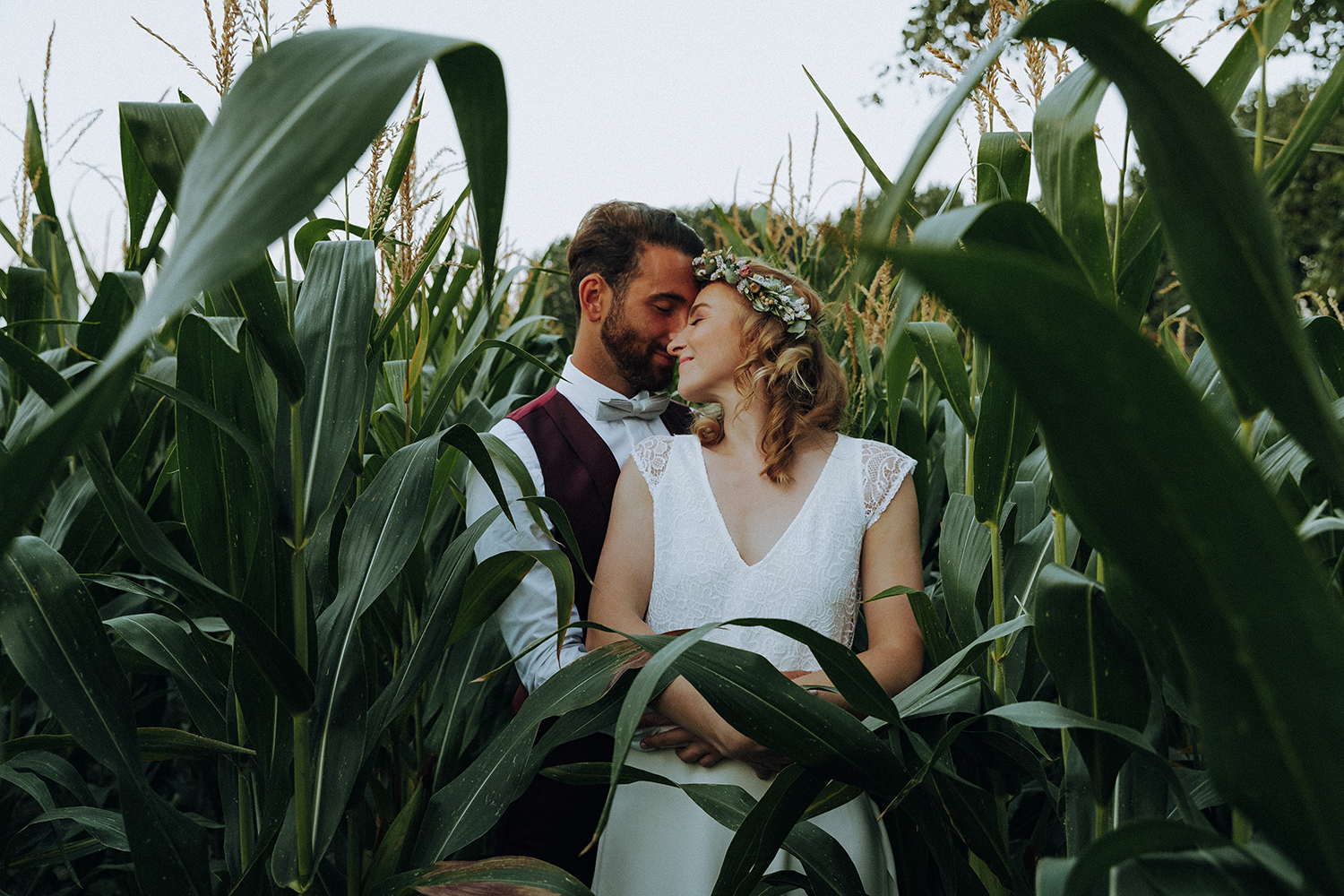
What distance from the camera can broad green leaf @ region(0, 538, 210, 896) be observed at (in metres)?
0.72

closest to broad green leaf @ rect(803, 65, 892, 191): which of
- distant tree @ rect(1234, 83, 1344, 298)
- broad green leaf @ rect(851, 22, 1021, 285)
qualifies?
broad green leaf @ rect(851, 22, 1021, 285)

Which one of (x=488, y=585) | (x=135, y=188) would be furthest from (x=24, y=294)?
(x=488, y=585)

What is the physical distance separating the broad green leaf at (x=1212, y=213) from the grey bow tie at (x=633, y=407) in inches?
53.6

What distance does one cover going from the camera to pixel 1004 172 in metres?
0.81

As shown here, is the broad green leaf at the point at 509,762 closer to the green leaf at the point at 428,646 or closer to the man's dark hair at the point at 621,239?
the green leaf at the point at 428,646

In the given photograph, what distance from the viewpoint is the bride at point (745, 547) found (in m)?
1.15

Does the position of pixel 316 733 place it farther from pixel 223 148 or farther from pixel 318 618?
pixel 223 148

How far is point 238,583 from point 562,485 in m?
0.74

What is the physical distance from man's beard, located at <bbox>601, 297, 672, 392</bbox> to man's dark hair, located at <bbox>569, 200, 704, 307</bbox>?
2.1 inches

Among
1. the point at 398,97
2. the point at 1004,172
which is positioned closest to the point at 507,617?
the point at 1004,172

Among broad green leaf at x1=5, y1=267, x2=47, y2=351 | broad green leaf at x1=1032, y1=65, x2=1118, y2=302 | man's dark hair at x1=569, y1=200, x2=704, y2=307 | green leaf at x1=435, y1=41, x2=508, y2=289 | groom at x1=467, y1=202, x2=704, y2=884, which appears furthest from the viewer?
man's dark hair at x1=569, y1=200, x2=704, y2=307

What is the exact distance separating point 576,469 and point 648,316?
40 centimetres

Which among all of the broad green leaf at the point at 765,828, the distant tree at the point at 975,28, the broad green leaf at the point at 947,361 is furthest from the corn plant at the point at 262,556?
the distant tree at the point at 975,28

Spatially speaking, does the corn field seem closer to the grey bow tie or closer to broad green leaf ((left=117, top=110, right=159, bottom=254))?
broad green leaf ((left=117, top=110, right=159, bottom=254))
